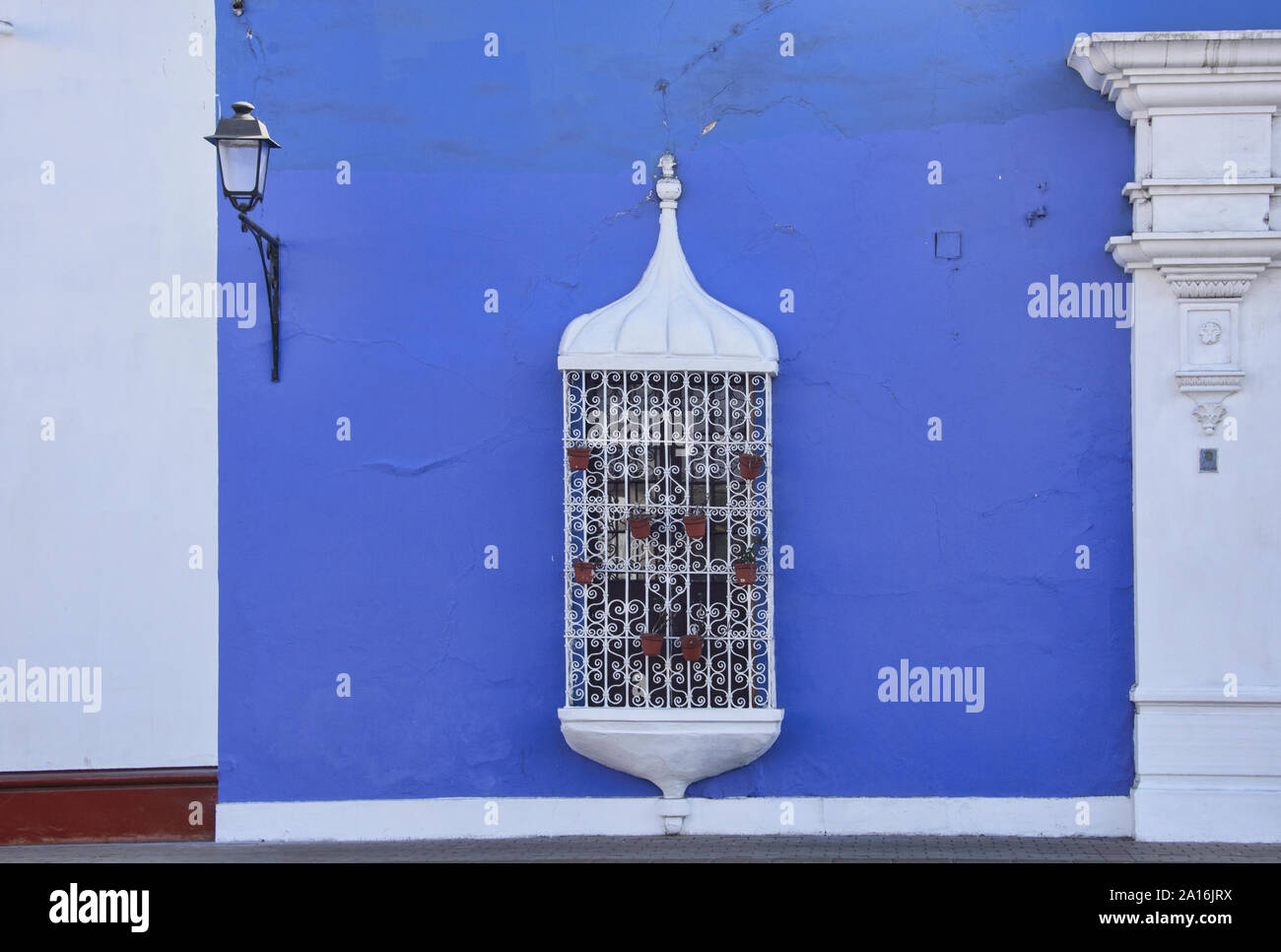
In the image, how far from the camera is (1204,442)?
269 inches

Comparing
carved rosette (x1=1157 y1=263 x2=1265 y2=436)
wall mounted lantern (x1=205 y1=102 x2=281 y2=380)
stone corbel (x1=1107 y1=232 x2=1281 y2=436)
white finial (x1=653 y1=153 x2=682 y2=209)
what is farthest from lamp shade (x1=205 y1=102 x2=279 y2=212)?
carved rosette (x1=1157 y1=263 x2=1265 y2=436)

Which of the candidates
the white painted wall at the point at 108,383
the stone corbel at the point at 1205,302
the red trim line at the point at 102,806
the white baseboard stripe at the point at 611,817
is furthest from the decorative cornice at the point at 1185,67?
the red trim line at the point at 102,806

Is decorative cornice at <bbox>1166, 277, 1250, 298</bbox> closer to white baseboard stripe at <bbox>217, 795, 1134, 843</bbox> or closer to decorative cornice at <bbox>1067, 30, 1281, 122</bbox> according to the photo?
decorative cornice at <bbox>1067, 30, 1281, 122</bbox>

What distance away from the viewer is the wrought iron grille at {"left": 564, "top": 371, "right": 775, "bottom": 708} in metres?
6.87

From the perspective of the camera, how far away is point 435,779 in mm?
7008

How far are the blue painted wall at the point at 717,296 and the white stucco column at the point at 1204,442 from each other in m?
0.20

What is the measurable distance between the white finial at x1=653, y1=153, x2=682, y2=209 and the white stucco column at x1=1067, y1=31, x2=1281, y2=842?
2104 mm

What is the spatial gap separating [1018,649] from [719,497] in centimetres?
173

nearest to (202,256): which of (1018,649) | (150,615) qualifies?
(150,615)

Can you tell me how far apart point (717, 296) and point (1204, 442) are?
101 inches

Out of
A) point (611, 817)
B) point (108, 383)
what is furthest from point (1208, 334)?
point (108, 383)

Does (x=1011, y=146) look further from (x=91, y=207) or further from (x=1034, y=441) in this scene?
(x=91, y=207)

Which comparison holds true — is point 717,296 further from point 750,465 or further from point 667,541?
point 667,541

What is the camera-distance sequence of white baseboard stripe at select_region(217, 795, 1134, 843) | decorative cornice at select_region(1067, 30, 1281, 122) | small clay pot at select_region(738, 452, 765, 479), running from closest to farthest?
decorative cornice at select_region(1067, 30, 1281, 122), small clay pot at select_region(738, 452, 765, 479), white baseboard stripe at select_region(217, 795, 1134, 843)
